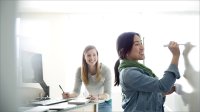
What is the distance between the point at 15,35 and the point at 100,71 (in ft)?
5.08

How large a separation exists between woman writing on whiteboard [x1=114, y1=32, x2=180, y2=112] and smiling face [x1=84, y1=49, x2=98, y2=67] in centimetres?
85

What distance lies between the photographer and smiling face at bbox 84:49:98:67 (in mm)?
2148

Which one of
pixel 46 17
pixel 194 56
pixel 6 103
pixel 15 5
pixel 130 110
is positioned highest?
pixel 46 17

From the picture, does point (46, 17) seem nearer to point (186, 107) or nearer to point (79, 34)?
point (79, 34)

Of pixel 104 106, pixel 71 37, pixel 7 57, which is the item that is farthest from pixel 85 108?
pixel 71 37

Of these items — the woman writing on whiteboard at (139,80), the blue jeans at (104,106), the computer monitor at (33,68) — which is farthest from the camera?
the blue jeans at (104,106)

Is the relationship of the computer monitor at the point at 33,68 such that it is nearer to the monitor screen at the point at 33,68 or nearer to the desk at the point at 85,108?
the monitor screen at the point at 33,68

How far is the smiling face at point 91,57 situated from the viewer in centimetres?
215

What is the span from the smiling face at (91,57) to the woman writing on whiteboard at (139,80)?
853 millimetres

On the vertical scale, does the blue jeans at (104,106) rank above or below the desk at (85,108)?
below

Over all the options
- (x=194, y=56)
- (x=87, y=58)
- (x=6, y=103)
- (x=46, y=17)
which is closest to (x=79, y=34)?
(x=46, y=17)

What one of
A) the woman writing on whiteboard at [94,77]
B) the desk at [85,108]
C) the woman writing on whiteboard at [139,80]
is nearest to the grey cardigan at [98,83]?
the woman writing on whiteboard at [94,77]

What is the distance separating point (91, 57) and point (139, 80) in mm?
1058

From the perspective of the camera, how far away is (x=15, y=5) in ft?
2.15
